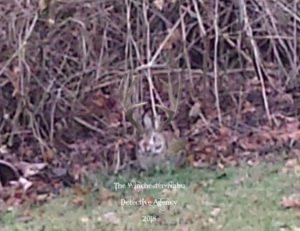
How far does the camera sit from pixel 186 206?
4.80 meters

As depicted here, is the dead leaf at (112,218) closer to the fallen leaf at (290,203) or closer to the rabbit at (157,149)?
the fallen leaf at (290,203)

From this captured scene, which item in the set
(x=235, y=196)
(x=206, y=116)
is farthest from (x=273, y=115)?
(x=235, y=196)

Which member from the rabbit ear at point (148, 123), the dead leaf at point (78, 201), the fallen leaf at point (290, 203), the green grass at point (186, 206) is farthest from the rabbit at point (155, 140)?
the fallen leaf at point (290, 203)

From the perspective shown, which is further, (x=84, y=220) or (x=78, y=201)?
(x=78, y=201)

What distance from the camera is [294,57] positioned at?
6977 mm

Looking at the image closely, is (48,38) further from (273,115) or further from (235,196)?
(235,196)

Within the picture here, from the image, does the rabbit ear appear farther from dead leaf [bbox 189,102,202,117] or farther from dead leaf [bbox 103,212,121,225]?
dead leaf [bbox 103,212,121,225]

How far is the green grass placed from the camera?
4.51 m

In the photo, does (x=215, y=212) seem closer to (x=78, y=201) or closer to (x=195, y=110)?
(x=78, y=201)

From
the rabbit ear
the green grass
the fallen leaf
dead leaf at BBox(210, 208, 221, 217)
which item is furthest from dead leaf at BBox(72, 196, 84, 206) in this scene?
the fallen leaf

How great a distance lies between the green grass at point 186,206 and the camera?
4.51 m

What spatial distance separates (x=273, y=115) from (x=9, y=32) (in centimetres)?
197

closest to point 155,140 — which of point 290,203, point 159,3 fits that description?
point 159,3

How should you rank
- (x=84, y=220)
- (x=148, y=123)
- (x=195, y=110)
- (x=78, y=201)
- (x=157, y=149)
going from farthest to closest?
(x=195, y=110)
(x=148, y=123)
(x=157, y=149)
(x=78, y=201)
(x=84, y=220)
